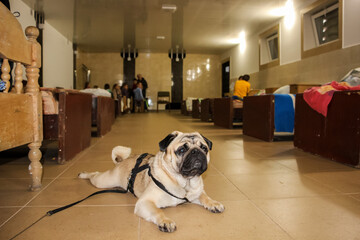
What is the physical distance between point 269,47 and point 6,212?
11719 mm

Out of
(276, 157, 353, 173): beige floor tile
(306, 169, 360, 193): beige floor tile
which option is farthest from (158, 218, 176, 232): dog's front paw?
(276, 157, 353, 173): beige floor tile

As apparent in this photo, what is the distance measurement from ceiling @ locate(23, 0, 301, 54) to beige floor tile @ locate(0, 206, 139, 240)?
8136 millimetres

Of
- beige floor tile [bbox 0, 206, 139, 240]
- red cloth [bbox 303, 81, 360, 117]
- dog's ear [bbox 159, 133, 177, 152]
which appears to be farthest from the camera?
red cloth [bbox 303, 81, 360, 117]

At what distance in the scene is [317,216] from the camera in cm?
158

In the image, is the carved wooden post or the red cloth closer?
the carved wooden post

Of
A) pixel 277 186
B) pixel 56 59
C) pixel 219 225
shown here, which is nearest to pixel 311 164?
pixel 277 186

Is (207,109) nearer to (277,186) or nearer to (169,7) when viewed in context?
(169,7)

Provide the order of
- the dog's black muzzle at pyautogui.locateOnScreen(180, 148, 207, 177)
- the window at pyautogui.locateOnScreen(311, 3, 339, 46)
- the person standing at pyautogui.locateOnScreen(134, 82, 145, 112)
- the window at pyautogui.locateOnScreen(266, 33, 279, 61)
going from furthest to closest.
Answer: the person standing at pyautogui.locateOnScreen(134, 82, 145, 112) < the window at pyautogui.locateOnScreen(266, 33, 279, 61) < the window at pyautogui.locateOnScreen(311, 3, 339, 46) < the dog's black muzzle at pyautogui.locateOnScreen(180, 148, 207, 177)

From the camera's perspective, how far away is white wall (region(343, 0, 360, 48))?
6.43 m

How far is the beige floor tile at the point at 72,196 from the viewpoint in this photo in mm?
1792

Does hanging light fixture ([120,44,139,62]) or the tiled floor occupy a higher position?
hanging light fixture ([120,44,139,62])

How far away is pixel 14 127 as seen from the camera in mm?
1655

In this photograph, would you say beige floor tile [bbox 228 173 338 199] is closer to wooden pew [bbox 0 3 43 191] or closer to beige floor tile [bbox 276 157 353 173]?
beige floor tile [bbox 276 157 353 173]

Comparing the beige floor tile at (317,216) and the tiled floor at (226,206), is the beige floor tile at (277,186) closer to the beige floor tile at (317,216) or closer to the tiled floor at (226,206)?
the tiled floor at (226,206)
